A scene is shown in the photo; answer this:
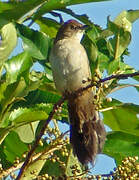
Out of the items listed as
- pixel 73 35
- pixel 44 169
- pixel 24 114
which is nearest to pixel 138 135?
pixel 44 169

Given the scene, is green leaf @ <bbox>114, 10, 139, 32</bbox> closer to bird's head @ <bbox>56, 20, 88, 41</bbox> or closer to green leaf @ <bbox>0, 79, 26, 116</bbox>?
bird's head @ <bbox>56, 20, 88, 41</bbox>

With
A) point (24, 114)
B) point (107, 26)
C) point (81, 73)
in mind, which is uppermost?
point (107, 26)

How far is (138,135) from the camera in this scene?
12.8 ft

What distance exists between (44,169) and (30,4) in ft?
3.91

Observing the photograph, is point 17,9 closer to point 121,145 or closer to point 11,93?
point 11,93

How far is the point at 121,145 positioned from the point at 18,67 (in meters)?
0.97

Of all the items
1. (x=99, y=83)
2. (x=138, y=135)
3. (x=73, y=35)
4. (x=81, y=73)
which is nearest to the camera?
(x=99, y=83)

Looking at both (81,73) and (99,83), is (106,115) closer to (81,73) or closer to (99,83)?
(81,73)

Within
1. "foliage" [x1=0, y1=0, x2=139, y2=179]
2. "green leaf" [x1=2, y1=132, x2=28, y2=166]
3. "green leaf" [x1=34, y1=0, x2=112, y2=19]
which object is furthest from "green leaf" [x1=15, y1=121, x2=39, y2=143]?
"green leaf" [x1=34, y1=0, x2=112, y2=19]

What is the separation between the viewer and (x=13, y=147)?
3.86 metres

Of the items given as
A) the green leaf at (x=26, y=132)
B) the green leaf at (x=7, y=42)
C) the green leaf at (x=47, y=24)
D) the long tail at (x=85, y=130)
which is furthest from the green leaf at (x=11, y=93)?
the green leaf at (x=47, y=24)

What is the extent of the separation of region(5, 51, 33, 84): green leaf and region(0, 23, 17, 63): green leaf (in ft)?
0.74

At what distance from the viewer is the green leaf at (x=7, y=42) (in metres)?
3.20

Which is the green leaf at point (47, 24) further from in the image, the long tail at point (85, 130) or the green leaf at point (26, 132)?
the green leaf at point (26, 132)
